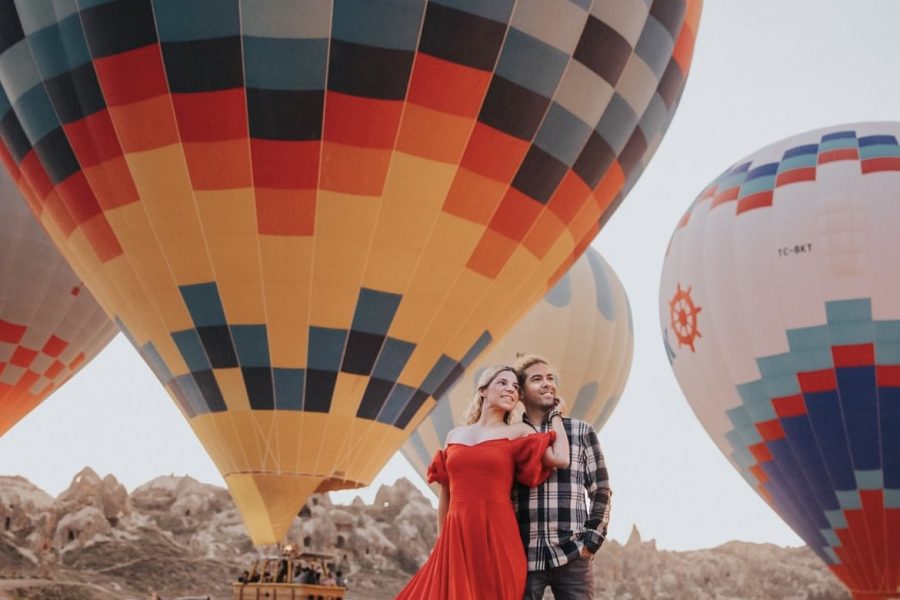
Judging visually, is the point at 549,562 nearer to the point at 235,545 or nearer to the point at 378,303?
the point at 378,303

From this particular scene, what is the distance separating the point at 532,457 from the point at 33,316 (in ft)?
35.6

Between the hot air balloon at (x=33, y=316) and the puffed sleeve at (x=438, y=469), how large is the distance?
10.2m

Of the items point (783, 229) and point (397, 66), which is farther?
point (783, 229)

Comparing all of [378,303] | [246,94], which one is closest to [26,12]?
[246,94]

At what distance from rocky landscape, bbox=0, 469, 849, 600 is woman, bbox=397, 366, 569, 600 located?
12993 millimetres

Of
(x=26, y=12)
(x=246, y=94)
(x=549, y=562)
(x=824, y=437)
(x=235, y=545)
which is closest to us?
(x=549, y=562)

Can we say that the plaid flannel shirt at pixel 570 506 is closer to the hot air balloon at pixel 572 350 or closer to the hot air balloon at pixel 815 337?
the hot air balloon at pixel 815 337

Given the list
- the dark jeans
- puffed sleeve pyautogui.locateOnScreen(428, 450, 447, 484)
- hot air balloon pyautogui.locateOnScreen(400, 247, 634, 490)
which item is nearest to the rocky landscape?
hot air balloon pyautogui.locateOnScreen(400, 247, 634, 490)

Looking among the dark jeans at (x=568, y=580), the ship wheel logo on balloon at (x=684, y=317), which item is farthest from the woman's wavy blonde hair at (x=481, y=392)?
the ship wheel logo on balloon at (x=684, y=317)

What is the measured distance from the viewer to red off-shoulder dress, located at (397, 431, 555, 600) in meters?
2.63

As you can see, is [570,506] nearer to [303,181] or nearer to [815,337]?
[303,181]

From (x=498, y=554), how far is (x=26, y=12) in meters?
6.17

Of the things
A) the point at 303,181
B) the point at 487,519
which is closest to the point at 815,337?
the point at 303,181

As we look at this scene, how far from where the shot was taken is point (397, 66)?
6836 millimetres
